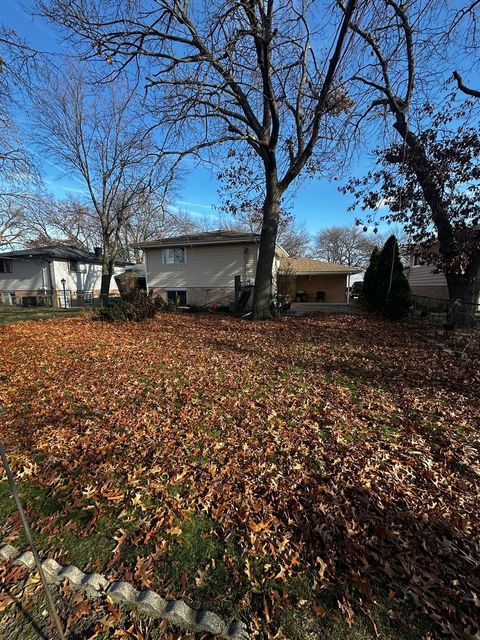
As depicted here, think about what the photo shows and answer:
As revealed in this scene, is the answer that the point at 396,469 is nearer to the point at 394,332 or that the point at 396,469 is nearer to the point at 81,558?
the point at 81,558

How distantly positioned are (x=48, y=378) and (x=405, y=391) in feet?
18.7

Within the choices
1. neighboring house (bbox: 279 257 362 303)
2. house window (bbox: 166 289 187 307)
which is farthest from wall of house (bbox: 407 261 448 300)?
house window (bbox: 166 289 187 307)

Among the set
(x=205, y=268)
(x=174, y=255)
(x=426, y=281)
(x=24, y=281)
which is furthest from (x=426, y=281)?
(x=24, y=281)

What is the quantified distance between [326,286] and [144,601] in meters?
24.2

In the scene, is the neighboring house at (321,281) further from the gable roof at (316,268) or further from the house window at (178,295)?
the house window at (178,295)

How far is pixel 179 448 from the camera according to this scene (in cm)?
296

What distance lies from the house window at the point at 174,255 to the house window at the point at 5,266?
582 inches

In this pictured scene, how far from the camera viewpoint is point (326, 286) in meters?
24.1

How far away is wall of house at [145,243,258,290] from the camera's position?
1534 cm

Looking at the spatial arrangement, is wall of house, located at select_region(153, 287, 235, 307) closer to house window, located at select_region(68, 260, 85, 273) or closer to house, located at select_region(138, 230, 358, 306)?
house, located at select_region(138, 230, 358, 306)

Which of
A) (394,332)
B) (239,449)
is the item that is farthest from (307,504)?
(394,332)

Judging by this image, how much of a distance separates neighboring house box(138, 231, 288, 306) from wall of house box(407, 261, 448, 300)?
9049mm

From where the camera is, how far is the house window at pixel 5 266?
2253 cm

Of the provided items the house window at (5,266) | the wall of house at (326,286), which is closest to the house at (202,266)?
the wall of house at (326,286)
